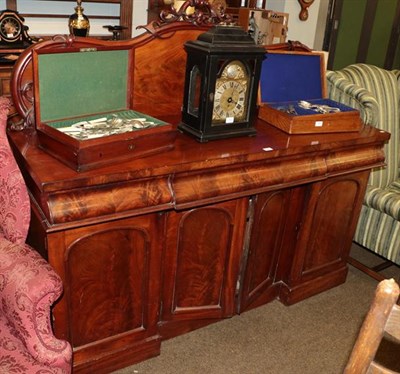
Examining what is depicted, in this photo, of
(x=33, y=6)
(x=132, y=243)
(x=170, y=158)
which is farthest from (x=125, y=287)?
(x=33, y=6)

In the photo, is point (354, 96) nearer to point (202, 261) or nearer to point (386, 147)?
point (386, 147)

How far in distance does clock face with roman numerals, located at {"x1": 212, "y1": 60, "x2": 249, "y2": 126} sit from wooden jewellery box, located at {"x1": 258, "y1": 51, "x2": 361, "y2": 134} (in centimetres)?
21

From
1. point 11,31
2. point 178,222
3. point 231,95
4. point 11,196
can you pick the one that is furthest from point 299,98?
point 11,31

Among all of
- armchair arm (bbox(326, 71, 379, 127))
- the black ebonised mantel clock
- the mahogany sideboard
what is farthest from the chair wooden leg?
the black ebonised mantel clock

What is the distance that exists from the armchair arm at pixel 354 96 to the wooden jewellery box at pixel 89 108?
3.51 feet

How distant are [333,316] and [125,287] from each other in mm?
1106

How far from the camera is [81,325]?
171 cm

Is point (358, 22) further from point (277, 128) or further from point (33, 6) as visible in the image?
point (277, 128)

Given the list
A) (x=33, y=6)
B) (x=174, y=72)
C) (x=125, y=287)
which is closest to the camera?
(x=125, y=287)

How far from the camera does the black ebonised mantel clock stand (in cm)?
170

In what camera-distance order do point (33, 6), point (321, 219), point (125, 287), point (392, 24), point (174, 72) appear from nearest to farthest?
point (125, 287), point (174, 72), point (321, 219), point (33, 6), point (392, 24)

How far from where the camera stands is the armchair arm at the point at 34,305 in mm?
1314

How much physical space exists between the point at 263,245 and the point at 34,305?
109cm

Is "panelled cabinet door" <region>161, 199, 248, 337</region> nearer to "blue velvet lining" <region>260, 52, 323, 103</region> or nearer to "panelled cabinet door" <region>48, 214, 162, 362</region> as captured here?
"panelled cabinet door" <region>48, 214, 162, 362</region>
